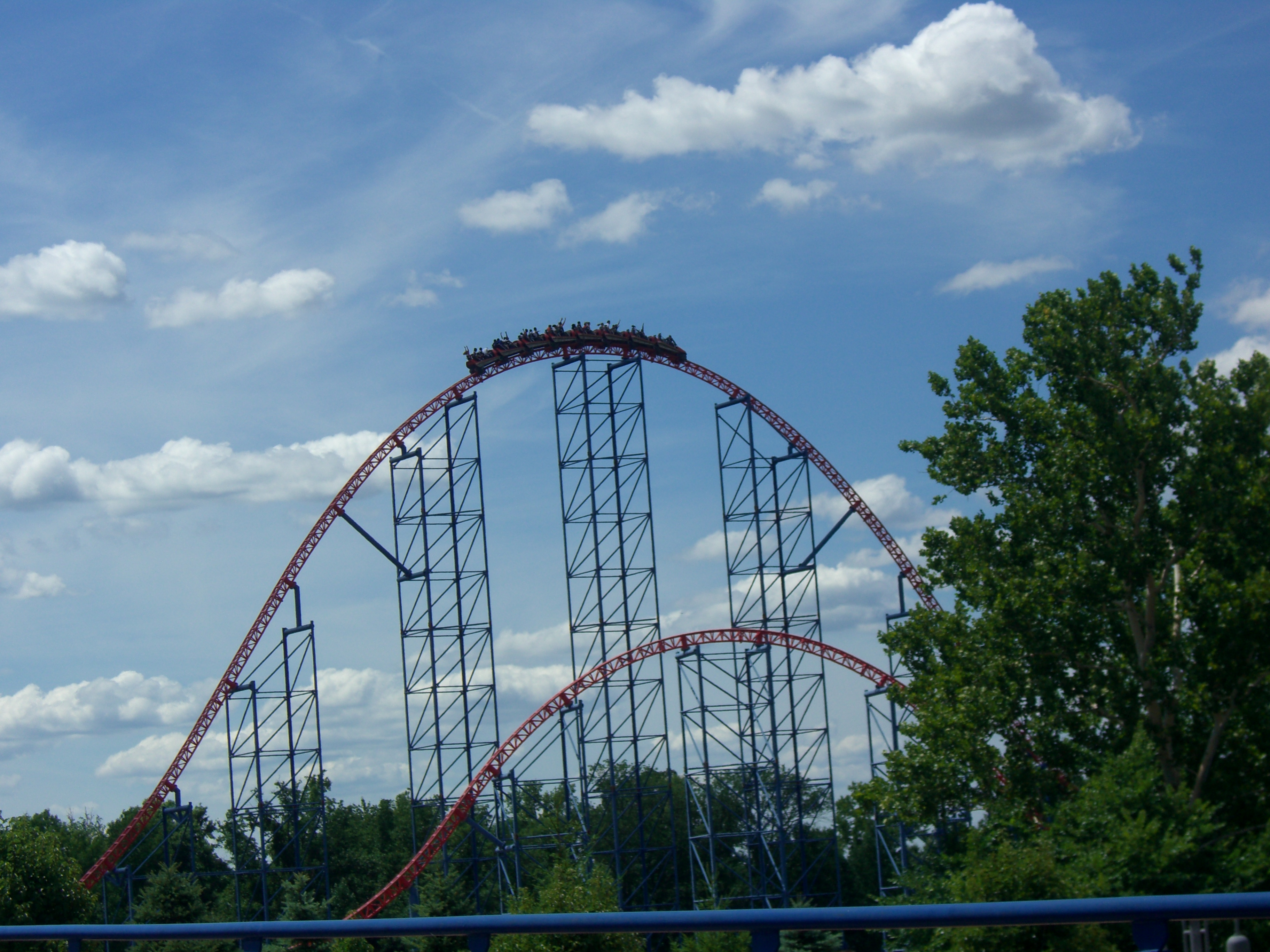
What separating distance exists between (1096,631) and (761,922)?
1617 cm

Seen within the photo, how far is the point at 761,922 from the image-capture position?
2.60 meters

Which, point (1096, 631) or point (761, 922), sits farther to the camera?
point (1096, 631)

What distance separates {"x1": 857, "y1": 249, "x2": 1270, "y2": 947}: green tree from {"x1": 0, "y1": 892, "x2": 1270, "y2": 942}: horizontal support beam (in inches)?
544

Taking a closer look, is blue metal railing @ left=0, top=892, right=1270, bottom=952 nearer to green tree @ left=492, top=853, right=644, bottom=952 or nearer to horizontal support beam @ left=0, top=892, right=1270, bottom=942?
horizontal support beam @ left=0, top=892, right=1270, bottom=942

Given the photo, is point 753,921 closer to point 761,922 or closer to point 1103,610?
point 761,922

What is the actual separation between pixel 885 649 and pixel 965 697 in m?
2.37

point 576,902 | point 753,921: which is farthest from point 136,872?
point 753,921

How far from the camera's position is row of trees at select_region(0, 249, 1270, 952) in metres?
15.7

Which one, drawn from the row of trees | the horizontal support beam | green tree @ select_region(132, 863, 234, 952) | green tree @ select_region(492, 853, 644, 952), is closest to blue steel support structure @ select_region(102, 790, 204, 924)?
green tree @ select_region(132, 863, 234, 952)

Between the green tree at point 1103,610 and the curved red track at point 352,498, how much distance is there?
8.18m

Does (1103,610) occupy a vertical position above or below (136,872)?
above

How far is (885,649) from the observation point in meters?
20.0

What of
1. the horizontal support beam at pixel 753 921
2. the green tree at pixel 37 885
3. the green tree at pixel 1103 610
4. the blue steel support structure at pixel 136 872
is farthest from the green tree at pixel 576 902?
the green tree at pixel 37 885

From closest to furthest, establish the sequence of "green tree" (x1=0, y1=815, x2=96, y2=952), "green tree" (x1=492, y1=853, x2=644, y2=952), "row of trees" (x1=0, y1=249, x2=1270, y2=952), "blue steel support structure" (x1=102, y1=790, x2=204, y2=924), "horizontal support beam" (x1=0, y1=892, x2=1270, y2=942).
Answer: "horizontal support beam" (x1=0, y1=892, x2=1270, y2=942) < "green tree" (x1=492, y1=853, x2=644, y2=952) < "row of trees" (x1=0, y1=249, x2=1270, y2=952) < "green tree" (x1=0, y1=815, x2=96, y2=952) < "blue steel support structure" (x1=102, y1=790, x2=204, y2=924)
